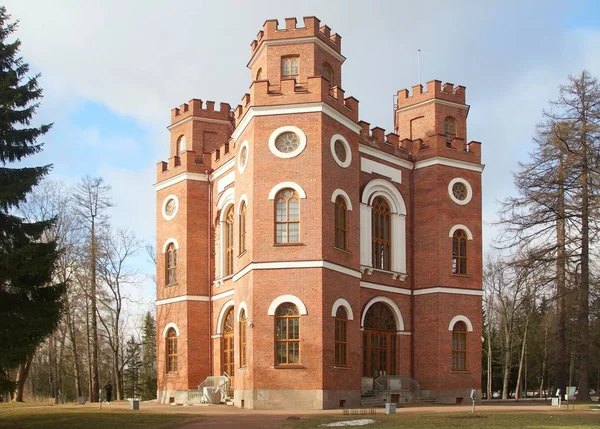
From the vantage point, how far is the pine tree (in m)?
19.5

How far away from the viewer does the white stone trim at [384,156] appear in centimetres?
3347

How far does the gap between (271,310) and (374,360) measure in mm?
7450

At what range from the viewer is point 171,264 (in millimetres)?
37438

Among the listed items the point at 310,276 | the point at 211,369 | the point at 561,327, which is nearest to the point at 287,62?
the point at 310,276

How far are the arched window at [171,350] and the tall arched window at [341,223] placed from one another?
37.1ft

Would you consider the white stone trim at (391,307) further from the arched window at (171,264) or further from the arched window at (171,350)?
the arched window at (171,264)

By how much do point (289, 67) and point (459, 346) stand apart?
588 inches

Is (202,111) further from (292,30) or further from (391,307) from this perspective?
(391,307)

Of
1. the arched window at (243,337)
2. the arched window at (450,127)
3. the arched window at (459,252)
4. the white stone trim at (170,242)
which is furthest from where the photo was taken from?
the arched window at (450,127)

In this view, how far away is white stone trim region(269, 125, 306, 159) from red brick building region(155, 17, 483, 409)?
5cm

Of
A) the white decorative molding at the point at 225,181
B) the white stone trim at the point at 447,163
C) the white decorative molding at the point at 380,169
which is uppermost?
the white stone trim at the point at 447,163

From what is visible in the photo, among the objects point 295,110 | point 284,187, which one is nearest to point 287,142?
point 295,110

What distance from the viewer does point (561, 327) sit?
116 ft

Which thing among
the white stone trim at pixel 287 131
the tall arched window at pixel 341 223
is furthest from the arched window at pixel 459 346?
the white stone trim at pixel 287 131
